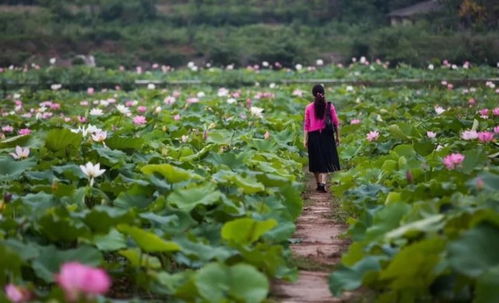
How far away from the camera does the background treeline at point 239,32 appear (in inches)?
922

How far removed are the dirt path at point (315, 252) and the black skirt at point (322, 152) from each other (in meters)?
0.45

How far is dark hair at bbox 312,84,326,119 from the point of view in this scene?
287 inches

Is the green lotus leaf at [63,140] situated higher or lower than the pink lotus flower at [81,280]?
lower

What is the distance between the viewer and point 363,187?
5.23 metres

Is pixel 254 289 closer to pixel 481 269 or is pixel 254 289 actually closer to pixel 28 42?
pixel 481 269

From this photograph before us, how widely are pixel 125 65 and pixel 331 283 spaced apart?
21.9m

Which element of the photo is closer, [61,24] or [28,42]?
[28,42]

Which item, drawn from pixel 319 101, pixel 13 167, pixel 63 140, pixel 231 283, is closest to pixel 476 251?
pixel 231 283

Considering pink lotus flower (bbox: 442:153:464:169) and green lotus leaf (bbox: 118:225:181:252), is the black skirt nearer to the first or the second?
pink lotus flower (bbox: 442:153:464:169)

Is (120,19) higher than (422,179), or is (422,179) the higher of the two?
(422,179)

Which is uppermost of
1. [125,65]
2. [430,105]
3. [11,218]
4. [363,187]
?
[11,218]

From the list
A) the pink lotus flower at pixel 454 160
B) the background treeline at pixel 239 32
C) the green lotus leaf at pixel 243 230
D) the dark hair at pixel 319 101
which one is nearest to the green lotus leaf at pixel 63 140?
the green lotus leaf at pixel 243 230

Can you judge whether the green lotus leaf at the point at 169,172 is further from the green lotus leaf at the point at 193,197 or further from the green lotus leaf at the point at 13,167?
the green lotus leaf at the point at 13,167

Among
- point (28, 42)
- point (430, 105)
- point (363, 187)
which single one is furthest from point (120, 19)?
point (363, 187)
